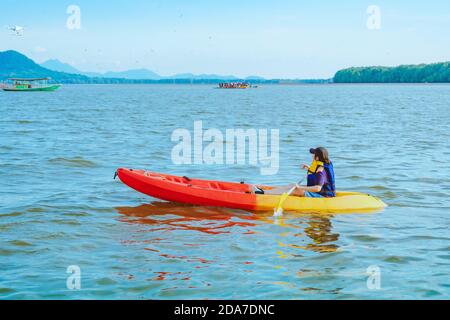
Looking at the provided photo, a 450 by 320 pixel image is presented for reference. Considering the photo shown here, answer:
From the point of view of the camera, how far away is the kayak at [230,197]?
1373cm

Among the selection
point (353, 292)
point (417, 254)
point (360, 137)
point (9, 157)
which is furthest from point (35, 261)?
point (360, 137)

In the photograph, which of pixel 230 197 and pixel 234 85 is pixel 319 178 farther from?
pixel 234 85

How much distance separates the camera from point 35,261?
10.2 meters

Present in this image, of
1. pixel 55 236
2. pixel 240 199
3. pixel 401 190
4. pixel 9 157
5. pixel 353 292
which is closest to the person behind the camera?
pixel 353 292

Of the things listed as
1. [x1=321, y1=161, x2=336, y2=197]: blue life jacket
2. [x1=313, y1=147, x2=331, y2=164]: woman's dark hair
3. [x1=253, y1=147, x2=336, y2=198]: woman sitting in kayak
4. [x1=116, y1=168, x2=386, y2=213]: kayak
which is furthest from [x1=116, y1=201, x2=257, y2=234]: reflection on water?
[x1=313, y1=147, x2=331, y2=164]: woman's dark hair

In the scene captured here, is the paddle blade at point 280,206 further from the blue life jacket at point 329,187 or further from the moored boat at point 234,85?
the moored boat at point 234,85

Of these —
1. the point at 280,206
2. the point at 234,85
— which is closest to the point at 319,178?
the point at 280,206

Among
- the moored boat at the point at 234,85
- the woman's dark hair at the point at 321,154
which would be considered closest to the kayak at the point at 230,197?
the woman's dark hair at the point at 321,154

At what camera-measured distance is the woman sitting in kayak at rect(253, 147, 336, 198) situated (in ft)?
43.9

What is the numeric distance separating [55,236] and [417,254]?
6.59m

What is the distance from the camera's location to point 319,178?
1359 cm

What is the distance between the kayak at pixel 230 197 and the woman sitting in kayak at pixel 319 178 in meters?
0.19

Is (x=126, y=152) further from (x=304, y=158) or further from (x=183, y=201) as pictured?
(x=183, y=201)

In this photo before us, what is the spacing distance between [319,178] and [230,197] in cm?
200
